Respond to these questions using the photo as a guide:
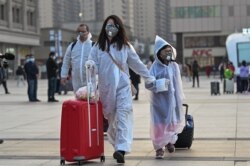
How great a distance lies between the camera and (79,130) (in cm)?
745

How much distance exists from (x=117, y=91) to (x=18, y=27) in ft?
232

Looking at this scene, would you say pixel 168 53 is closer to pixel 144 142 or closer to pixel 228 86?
pixel 144 142

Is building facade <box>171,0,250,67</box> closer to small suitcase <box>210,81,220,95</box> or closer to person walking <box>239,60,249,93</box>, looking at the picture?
person walking <box>239,60,249,93</box>

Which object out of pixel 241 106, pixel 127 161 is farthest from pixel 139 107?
pixel 127 161

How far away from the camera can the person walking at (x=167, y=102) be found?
8.45 meters

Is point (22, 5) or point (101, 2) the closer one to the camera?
point (22, 5)

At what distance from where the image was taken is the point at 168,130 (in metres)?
8.45

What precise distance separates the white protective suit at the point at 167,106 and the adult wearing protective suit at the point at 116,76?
55 cm

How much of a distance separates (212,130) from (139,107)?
675 cm

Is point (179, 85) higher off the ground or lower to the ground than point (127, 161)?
higher

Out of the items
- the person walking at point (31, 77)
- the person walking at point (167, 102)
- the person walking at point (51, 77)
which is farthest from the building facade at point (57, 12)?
the person walking at point (167, 102)

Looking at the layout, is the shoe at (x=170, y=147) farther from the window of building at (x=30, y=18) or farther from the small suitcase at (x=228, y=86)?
the window of building at (x=30, y=18)

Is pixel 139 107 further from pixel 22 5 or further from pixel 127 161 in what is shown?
pixel 22 5

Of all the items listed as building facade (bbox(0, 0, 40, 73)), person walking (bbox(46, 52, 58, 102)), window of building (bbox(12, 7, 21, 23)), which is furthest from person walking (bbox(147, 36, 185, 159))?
window of building (bbox(12, 7, 21, 23))
